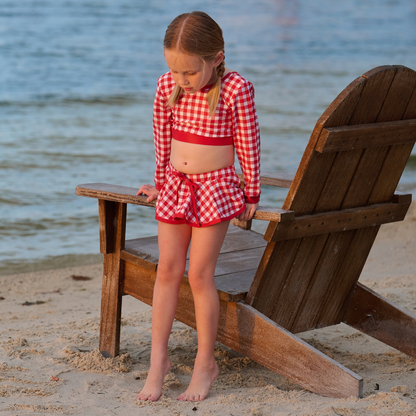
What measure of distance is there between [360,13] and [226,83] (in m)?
40.0

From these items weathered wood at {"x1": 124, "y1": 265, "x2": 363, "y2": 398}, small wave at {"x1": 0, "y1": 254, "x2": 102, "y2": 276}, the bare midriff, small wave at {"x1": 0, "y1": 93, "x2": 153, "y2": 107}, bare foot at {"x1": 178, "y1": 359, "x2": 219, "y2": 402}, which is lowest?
small wave at {"x1": 0, "y1": 93, "x2": 153, "y2": 107}

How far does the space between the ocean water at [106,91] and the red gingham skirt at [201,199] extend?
3137 millimetres

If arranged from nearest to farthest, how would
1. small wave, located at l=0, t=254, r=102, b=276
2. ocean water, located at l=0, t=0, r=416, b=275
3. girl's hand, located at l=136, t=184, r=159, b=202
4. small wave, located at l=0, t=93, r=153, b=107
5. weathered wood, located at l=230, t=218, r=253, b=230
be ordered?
1. girl's hand, located at l=136, t=184, r=159, b=202
2. weathered wood, located at l=230, t=218, r=253, b=230
3. small wave, located at l=0, t=254, r=102, b=276
4. ocean water, located at l=0, t=0, r=416, b=275
5. small wave, located at l=0, t=93, r=153, b=107

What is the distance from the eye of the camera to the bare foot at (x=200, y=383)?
254 cm

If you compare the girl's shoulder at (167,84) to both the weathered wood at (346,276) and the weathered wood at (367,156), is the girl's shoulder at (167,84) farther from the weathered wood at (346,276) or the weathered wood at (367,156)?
the weathered wood at (346,276)

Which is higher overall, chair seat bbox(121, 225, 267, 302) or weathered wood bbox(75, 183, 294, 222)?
weathered wood bbox(75, 183, 294, 222)

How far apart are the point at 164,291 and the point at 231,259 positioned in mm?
572

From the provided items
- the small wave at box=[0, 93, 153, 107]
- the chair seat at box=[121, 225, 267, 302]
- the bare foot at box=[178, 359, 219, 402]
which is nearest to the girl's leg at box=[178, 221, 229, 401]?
the bare foot at box=[178, 359, 219, 402]

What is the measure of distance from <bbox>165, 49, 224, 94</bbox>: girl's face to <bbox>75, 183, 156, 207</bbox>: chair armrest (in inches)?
21.9

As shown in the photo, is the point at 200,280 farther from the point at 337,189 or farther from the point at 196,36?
the point at 196,36

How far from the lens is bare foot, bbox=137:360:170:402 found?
2539 mm

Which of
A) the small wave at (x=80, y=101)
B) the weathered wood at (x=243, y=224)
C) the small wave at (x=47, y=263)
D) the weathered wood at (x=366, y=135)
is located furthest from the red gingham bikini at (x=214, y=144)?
the small wave at (x=80, y=101)

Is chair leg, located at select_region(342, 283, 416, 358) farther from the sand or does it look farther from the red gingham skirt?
the red gingham skirt

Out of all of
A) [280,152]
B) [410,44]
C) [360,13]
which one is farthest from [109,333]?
Answer: [360,13]
